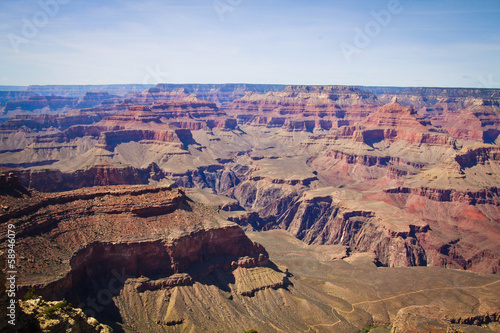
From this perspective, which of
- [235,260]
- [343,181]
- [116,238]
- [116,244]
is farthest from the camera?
[343,181]

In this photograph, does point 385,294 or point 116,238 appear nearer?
point 116,238

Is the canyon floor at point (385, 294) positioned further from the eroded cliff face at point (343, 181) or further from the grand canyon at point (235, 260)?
the eroded cliff face at point (343, 181)

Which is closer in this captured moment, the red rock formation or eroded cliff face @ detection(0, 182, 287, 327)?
the red rock formation

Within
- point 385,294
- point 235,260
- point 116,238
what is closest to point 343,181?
point 385,294

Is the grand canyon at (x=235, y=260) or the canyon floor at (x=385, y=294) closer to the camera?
the grand canyon at (x=235, y=260)

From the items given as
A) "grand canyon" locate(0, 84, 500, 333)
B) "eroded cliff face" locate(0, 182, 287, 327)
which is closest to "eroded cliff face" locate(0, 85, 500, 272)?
"grand canyon" locate(0, 84, 500, 333)

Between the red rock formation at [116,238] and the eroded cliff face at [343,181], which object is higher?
the red rock formation at [116,238]

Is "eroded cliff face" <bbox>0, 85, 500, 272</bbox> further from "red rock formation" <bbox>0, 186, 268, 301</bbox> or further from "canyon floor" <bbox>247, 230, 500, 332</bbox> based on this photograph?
"red rock formation" <bbox>0, 186, 268, 301</bbox>


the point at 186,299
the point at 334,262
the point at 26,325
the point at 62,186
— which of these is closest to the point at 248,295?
the point at 186,299

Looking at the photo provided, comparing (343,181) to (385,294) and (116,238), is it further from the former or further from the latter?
(116,238)

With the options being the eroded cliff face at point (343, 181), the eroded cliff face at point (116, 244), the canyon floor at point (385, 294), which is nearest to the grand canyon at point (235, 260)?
the eroded cliff face at point (116, 244)

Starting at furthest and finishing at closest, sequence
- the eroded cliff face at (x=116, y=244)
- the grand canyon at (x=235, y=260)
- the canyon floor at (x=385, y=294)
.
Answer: the canyon floor at (x=385, y=294), the grand canyon at (x=235, y=260), the eroded cliff face at (x=116, y=244)
